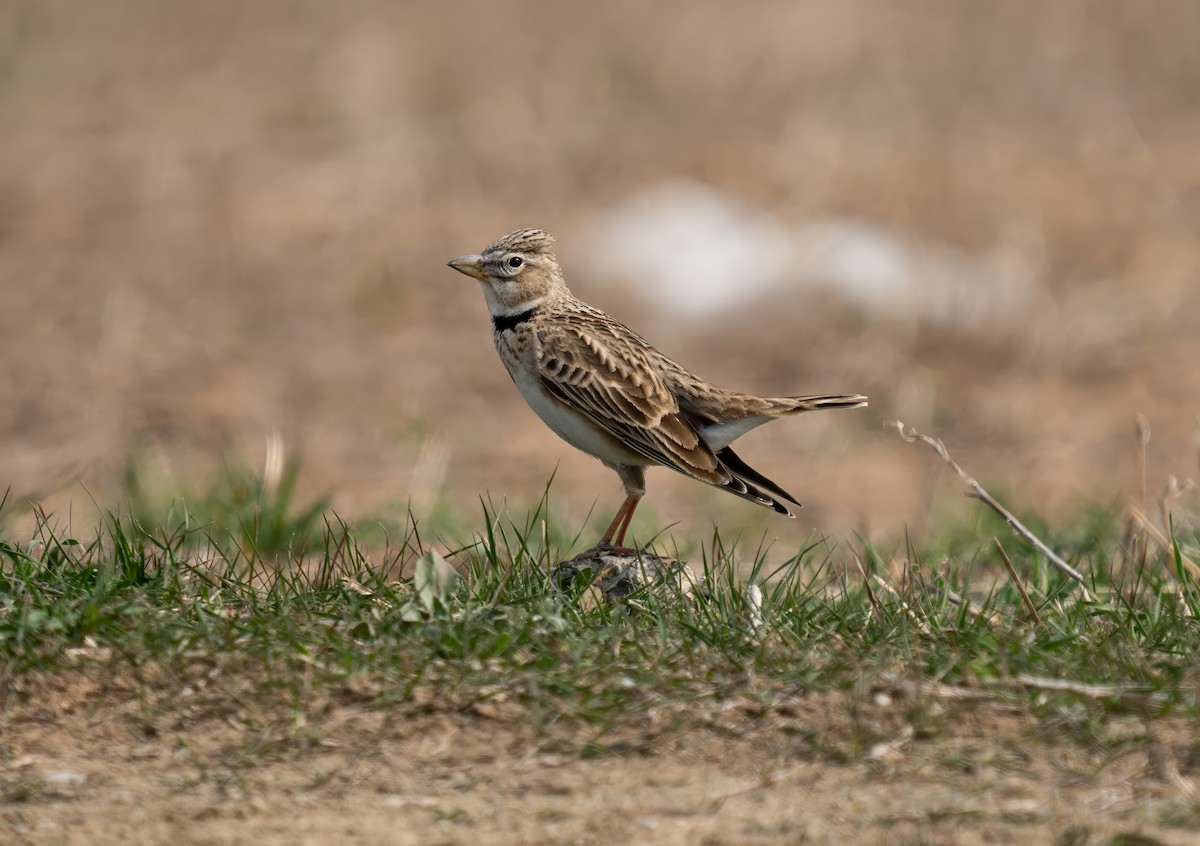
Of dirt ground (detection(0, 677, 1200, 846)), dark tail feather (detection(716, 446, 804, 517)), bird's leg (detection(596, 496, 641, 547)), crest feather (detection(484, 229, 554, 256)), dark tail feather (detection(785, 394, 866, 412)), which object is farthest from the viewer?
crest feather (detection(484, 229, 554, 256))

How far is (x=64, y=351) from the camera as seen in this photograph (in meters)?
12.4

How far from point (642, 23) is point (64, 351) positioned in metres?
9.03

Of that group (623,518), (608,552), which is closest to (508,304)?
(623,518)

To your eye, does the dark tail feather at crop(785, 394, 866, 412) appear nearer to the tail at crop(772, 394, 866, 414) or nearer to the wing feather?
the tail at crop(772, 394, 866, 414)

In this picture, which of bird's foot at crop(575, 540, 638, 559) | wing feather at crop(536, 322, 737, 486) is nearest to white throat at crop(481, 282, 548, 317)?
wing feather at crop(536, 322, 737, 486)

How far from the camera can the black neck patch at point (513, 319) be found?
682 centimetres

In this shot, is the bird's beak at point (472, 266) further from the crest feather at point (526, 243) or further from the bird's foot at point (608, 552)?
the bird's foot at point (608, 552)

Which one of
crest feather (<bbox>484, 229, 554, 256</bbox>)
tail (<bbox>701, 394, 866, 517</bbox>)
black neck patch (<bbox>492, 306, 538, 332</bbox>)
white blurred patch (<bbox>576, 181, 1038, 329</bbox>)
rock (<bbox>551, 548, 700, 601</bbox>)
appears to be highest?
white blurred patch (<bbox>576, 181, 1038, 329</bbox>)

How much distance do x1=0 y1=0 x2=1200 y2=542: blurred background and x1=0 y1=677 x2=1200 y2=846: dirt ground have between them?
432cm

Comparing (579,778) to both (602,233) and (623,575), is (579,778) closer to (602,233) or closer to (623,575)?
(623,575)

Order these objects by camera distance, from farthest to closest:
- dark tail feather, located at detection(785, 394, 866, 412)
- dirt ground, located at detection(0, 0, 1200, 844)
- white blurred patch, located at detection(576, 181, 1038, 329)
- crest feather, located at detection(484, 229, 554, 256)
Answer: white blurred patch, located at detection(576, 181, 1038, 329), crest feather, located at detection(484, 229, 554, 256), dark tail feather, located at detection(785, 394, 866, 412), dirt ground, located at detection(0, 0, 1200, 844)

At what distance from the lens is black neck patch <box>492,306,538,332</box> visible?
6.82 meters

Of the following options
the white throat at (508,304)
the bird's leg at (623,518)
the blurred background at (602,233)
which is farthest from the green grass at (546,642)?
the blurred background at (602,233)

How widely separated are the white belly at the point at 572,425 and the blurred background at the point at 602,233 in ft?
7.65
